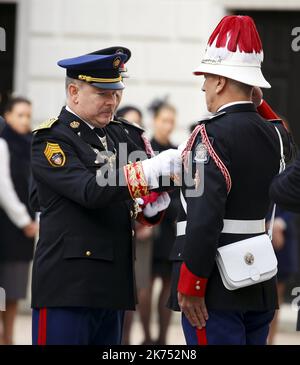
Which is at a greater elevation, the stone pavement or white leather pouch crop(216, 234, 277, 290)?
white leather pouch crop(216, 234, 277, 290)

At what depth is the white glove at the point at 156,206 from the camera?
560 cm

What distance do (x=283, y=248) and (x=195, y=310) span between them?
4.11 m

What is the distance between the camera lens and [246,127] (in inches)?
200

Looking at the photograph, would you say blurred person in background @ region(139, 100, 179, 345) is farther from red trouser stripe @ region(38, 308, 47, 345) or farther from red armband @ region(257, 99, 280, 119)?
red trouser stripe @ region(38, 308, 47, 345)

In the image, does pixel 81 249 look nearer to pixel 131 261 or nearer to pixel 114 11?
pixel 131 261

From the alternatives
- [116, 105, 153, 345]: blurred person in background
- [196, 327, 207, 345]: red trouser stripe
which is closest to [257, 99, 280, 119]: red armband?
[196, 327, 207, 345]: red trouser stripe

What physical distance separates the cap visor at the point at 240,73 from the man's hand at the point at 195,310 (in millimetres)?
921

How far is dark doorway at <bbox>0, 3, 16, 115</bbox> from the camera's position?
11398mm

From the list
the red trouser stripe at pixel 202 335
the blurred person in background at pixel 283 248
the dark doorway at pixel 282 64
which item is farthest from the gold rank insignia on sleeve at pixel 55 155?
the dark doorway at pixel 282 64

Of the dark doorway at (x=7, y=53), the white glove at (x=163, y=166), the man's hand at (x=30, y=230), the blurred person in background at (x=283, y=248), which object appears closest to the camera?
the white glove at (x=163, y=166)

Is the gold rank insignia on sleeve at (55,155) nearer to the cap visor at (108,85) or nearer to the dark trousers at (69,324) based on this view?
the cap visor at (108,85)

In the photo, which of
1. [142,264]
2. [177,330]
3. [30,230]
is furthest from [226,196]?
[177,330]

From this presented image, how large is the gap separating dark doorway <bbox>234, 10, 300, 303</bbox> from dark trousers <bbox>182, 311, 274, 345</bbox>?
585 centimetres
